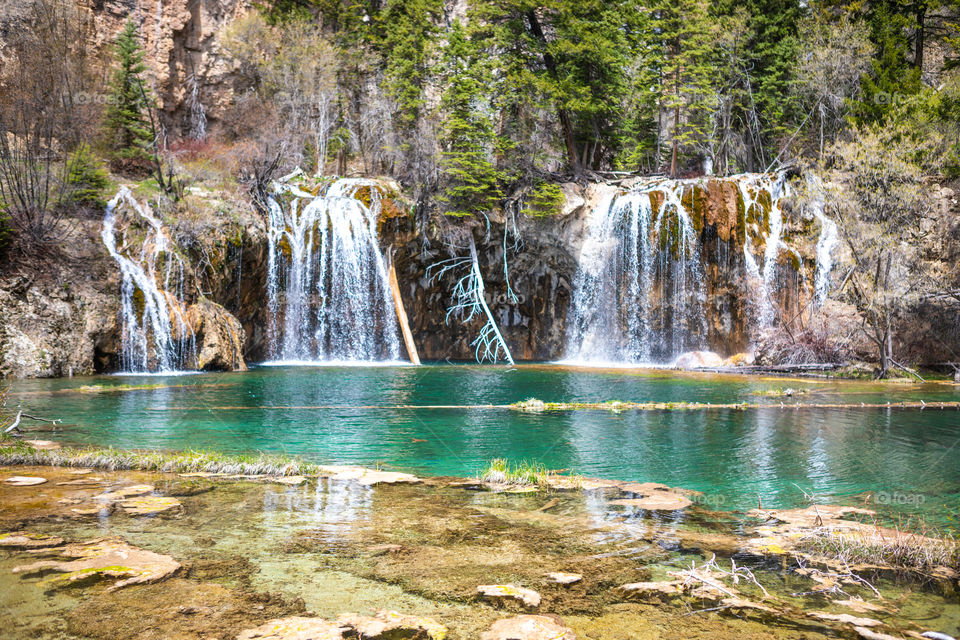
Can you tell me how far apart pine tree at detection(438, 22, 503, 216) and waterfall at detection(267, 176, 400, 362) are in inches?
137

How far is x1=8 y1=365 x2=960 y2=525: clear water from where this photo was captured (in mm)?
8133

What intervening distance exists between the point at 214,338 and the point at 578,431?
49.3ft

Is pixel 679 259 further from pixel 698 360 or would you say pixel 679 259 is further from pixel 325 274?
pixel 325 274

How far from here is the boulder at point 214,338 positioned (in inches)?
859

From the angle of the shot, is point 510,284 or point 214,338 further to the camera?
point 510,284

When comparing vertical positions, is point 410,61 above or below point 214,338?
above

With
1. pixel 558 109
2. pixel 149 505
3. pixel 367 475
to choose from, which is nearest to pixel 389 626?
pixel 149 505

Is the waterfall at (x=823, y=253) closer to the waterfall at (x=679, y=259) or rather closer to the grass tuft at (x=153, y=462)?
the waterfall at (x=679, y=259)

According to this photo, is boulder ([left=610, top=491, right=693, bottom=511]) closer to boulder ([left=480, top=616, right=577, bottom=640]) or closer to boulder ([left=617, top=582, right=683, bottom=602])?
boulder ([left=617, top=582, right=683, bottom=602])

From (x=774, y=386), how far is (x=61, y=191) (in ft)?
73.9

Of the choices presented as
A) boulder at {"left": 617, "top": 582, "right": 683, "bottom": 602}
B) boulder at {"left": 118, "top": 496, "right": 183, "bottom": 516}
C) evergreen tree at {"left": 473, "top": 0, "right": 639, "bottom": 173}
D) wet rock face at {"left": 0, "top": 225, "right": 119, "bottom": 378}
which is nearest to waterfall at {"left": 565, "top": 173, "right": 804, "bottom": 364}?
evergreen tree at {"left": 473, "top": 0, "right": 639, "bottom": 173}

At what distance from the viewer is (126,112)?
28.3m

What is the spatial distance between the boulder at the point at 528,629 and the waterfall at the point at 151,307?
66.4 feet

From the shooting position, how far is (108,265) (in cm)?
2106
